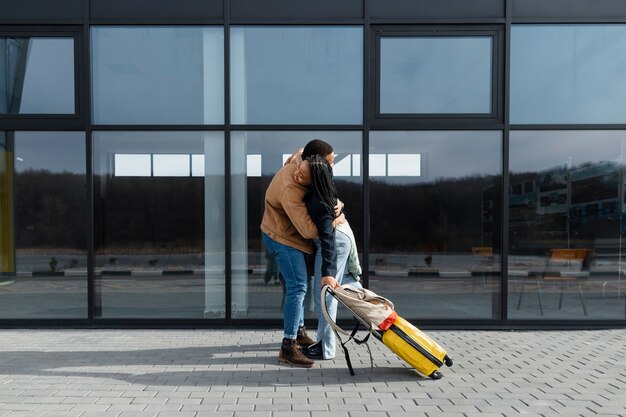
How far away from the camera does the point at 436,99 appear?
5.66 m

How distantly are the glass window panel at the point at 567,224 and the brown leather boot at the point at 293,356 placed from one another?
2.90 metres

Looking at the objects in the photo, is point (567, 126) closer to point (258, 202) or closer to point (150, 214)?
point (258, 202)

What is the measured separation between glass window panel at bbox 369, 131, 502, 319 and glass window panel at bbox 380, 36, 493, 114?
0.34 m

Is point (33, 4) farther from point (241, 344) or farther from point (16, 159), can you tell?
point (241, 344)

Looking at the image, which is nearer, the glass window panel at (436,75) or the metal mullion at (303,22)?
the metal mullion at (303,22)

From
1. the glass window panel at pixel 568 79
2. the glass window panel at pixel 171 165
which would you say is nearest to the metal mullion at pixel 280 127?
the glass window panel at pixel 171 165

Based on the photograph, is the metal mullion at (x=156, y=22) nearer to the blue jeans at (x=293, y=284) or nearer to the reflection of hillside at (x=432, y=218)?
the reflection of hillside at (x=432, y=218)

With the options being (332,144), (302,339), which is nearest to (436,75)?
(332,144)

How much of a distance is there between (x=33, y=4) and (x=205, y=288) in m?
3.90

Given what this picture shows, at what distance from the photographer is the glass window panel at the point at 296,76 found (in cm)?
562

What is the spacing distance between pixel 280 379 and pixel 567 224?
4.07 m

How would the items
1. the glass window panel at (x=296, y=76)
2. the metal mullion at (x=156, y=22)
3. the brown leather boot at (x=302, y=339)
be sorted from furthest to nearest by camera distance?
the glass window panel at (x=296, y=76), the metal mullion at (x=156, y=22), the brown leather boot at (x=302, y=339)

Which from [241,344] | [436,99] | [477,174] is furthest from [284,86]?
[241,344]

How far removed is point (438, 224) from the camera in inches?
227
